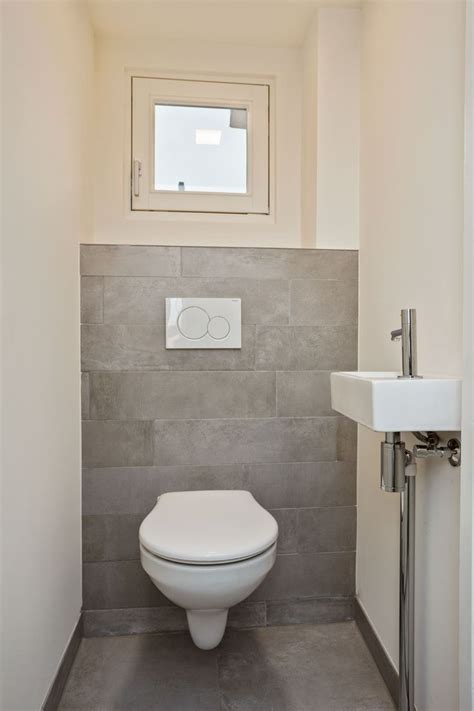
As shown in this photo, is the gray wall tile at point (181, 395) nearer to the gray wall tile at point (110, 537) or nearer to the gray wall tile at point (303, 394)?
the gray wall tile at point (303, 394)

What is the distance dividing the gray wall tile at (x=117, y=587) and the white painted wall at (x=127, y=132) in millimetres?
1277

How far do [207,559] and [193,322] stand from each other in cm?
85

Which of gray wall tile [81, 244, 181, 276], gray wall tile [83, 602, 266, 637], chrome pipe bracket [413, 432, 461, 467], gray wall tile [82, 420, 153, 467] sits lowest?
gray wall tile [83, 602, 266, 637]

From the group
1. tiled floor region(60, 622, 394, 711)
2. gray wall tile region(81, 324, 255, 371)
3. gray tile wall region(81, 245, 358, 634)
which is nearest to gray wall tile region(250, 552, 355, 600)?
gray tile wall region(81, 245, 358, 634)

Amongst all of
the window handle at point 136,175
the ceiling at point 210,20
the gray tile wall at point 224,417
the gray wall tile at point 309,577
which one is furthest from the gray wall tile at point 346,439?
the ceiling at point 210,20

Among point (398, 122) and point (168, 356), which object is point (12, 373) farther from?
point (398, 122)

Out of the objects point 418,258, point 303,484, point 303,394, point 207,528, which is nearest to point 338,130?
point 418,258

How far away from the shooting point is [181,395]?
1.73 m

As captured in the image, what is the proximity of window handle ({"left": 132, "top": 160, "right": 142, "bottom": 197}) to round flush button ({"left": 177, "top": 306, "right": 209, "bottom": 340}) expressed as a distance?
0.62 m

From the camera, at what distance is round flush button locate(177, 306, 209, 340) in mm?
1710

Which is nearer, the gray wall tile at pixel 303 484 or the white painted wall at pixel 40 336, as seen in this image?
the white painted wall at pixel 40 336

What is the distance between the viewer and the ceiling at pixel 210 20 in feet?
5.62

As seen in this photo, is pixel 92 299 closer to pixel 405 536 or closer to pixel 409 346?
pixel 409 346

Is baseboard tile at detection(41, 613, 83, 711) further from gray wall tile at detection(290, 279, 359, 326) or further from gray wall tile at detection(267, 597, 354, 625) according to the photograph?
gray wall tile at detection(290, 279, 359, 326)
